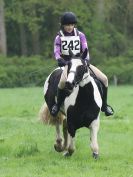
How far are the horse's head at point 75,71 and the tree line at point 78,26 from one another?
137ft

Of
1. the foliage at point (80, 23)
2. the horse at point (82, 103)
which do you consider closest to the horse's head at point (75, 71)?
the horse at point (82, 103)

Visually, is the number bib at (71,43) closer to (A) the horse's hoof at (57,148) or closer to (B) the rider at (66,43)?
(B) the rider at (66,43)

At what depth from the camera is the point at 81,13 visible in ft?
185

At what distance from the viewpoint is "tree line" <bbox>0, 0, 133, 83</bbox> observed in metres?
54.3

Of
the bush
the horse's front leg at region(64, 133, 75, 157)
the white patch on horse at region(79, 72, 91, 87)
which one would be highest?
the white patch on horse at region(79, 72, 91, 87)

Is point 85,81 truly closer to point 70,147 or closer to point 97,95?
point 97,95

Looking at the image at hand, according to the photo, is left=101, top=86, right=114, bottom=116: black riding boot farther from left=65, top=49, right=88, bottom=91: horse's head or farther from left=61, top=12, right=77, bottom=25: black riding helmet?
left=61, top=12, right=77, bottom=25: black riding helmet

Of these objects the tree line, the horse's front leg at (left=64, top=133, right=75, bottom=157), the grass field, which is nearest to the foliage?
the tree line

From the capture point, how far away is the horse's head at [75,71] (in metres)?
9.37

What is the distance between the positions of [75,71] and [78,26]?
4816 cm

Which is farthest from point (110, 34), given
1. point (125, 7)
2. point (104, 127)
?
point (104, 127)

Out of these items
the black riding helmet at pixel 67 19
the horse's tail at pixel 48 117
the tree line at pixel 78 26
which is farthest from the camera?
the tree line at pixel 78 26

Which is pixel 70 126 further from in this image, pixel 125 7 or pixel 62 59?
pixel 125 7

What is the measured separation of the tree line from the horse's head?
137ft
